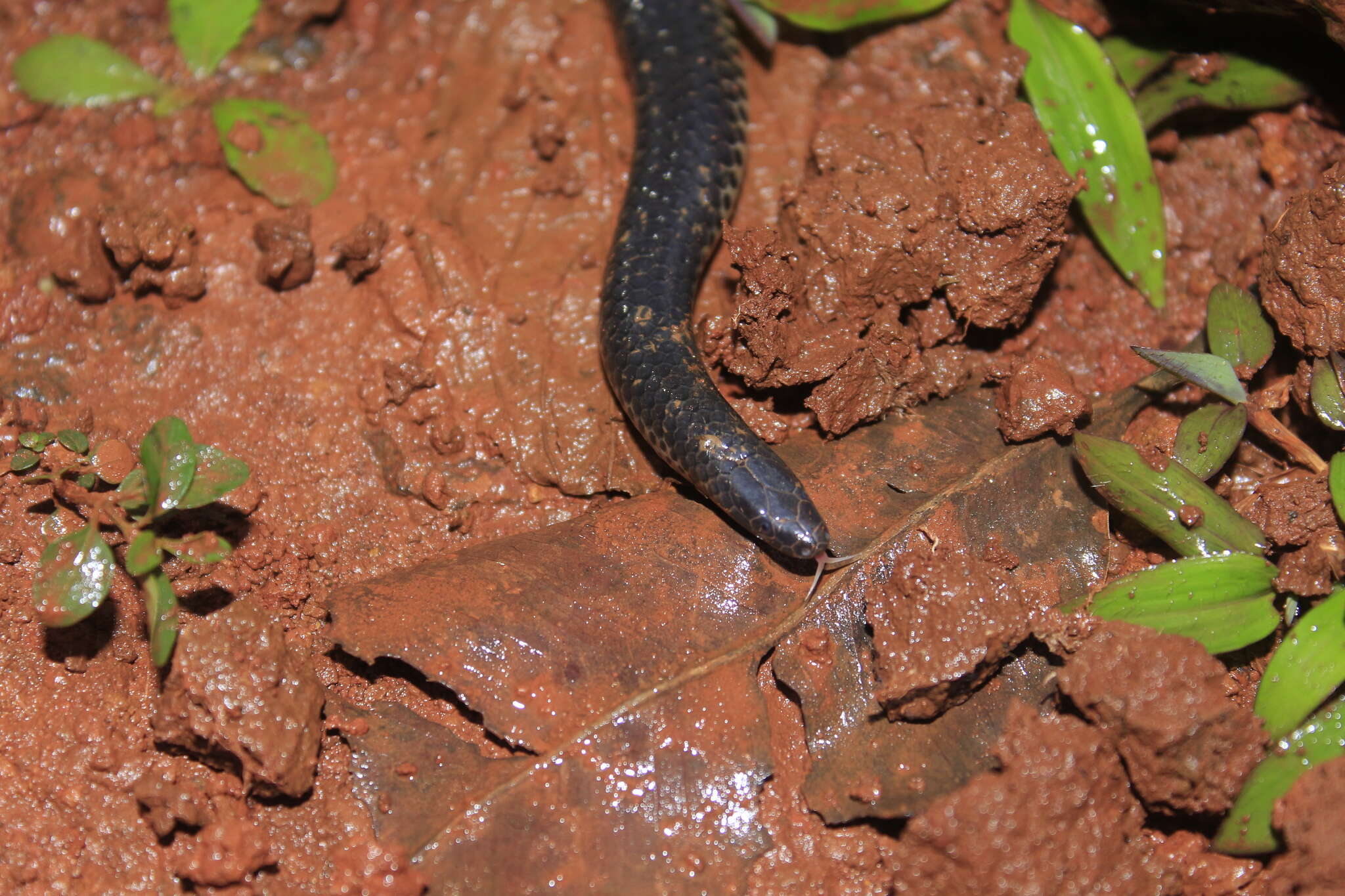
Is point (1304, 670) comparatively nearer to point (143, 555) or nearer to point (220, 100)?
point (143, 555)

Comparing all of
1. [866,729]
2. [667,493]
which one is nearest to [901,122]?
[667,493]

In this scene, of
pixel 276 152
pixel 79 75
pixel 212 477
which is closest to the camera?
pixel 212 477

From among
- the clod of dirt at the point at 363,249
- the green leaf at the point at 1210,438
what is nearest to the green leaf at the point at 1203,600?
the green leaf at the point at 1210,438

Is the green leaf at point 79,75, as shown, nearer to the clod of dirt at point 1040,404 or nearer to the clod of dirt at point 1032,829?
the clod of dirt at point 1040,404

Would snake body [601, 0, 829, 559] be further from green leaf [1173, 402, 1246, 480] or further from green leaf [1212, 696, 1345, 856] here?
green leaf [1212, 696, 1345, 856]

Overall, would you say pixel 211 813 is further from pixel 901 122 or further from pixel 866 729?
pixel 901 122

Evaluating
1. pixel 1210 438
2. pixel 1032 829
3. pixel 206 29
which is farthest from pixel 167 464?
pixel 1210 438

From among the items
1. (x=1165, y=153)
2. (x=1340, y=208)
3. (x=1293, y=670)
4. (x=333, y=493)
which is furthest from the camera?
(x=1165, y=153)
